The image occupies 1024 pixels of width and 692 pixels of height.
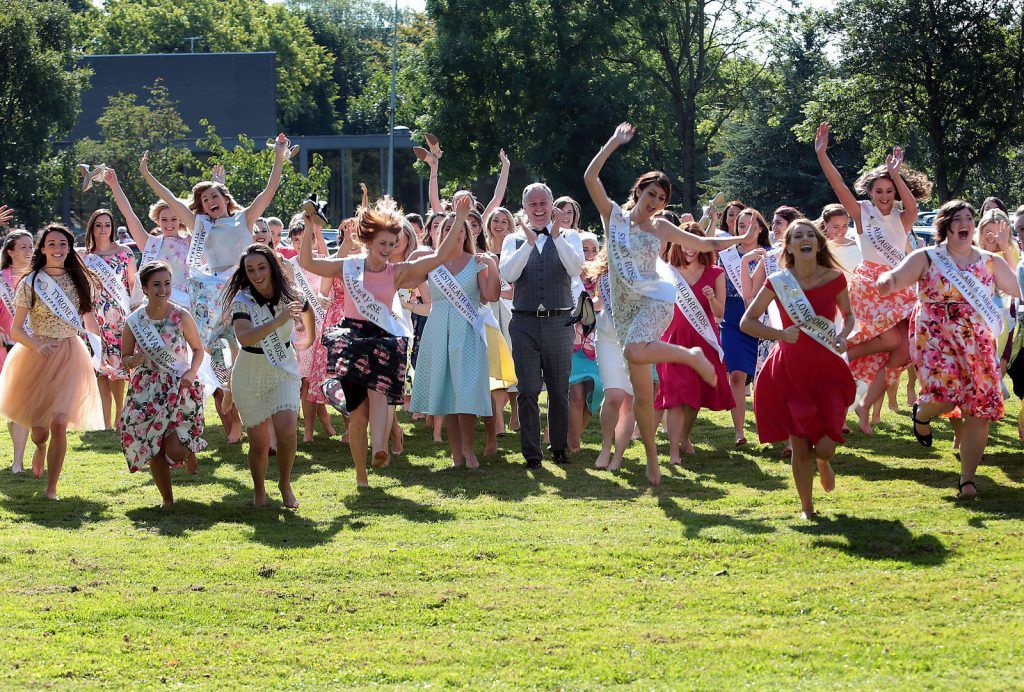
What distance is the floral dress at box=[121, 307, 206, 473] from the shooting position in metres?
8.76

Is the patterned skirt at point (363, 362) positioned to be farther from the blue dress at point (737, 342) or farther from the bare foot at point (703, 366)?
the blue dress at point (737, 342)

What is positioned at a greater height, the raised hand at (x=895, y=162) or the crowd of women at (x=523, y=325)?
the raised hand at (x=895, y=162)

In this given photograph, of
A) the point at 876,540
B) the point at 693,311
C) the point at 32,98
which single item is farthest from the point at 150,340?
the point at 32,98

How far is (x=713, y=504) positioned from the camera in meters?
8.70

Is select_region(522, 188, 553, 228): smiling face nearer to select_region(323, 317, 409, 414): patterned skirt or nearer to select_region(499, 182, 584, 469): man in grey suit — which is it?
select_region(499, 182, 584, 469): man in grey suit

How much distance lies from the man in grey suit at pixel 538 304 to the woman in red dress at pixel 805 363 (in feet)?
8.37

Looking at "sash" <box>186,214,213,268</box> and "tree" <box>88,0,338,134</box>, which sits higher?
"tree" <box>88,0,338,134</box>

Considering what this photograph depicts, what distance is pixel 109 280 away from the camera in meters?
12.2

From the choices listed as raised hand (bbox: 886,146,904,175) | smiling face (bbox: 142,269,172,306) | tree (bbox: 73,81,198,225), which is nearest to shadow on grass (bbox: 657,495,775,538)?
raised hand (bbox: 886,146,904,175)

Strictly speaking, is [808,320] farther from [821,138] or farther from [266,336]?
[266,336]

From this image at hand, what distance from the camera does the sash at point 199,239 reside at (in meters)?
10.8

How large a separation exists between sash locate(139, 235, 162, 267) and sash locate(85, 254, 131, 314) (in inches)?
11.6

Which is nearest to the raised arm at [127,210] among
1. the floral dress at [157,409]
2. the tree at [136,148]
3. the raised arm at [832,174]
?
the floral dress at [157,409]

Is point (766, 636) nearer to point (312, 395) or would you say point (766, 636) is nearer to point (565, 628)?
point (565, 628)
